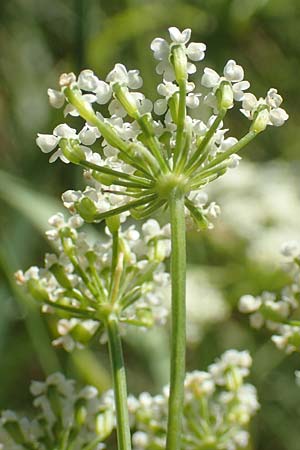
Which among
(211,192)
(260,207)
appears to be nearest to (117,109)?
(260,207)

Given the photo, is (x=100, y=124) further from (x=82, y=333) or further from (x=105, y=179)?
(x=82, y=333)

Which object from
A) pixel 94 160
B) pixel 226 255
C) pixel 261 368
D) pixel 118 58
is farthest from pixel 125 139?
pixel 118 58

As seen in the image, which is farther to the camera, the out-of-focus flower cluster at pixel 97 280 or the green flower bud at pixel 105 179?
the out-of-focus flower cluster at pixel 97 280

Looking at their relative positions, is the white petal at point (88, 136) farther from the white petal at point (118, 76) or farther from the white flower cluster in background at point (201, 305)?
the white flower cluster in background at point (201, 305)

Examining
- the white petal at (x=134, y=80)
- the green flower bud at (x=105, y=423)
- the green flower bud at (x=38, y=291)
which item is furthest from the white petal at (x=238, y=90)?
the green flower bud at (x=105, y=423)

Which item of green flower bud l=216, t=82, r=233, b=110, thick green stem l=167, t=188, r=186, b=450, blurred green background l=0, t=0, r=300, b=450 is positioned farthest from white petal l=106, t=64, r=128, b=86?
blurred green background l=0, t=0, r=300, b=450

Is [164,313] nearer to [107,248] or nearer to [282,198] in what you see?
[107,248]

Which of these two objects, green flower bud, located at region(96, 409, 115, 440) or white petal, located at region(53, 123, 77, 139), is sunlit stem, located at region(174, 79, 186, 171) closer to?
white petal, located at region(53, 123, 77, 139)
